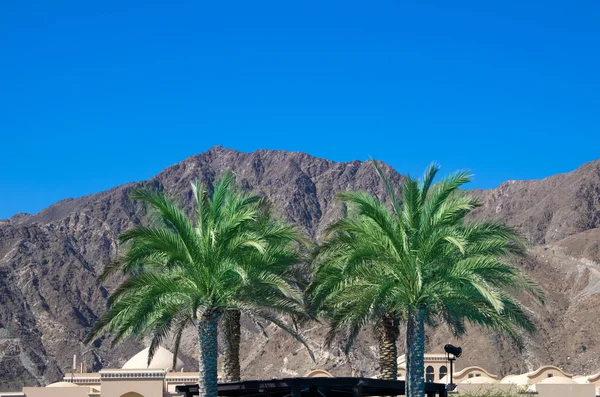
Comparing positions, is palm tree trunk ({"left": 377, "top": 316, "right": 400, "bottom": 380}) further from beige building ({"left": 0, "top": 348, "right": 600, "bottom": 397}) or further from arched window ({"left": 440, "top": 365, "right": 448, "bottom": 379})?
arched window ({"left": 440, "top": 365, "right": 448, "bottom": 379})

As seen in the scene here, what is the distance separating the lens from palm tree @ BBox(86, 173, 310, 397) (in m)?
24.9

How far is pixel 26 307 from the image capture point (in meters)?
175

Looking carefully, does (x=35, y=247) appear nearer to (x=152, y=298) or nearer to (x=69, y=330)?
(x=69, y=330)

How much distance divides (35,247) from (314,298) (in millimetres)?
171731

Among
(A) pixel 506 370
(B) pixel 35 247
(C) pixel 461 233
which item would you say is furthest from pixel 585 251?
(C) pixel 461 233

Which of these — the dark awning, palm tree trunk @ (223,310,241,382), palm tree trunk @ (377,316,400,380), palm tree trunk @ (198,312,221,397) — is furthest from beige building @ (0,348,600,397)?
palm tree trunk @ (198,312,221,397)

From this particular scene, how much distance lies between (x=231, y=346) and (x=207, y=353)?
5273mm

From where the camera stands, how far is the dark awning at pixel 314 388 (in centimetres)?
2336

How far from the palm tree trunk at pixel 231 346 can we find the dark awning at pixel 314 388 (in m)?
2.36

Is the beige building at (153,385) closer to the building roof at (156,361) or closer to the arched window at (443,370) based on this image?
the building roof at (156,361)

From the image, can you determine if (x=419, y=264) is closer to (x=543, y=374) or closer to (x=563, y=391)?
(x=563, y=391)

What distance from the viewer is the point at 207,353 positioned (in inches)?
992

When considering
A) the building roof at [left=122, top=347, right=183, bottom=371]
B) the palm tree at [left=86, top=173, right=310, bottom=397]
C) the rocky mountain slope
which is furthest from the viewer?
the rocky mountain slope

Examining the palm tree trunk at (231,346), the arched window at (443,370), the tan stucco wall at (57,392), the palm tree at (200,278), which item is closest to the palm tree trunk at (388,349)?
the palm tree trunk at (231,346)
